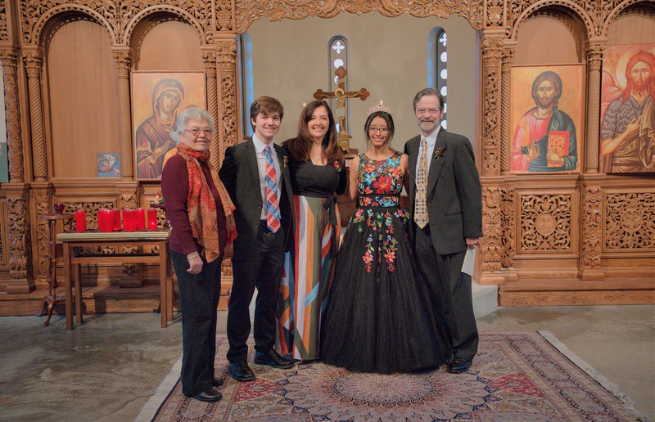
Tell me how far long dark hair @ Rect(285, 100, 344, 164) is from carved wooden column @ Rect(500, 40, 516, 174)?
2375 mm

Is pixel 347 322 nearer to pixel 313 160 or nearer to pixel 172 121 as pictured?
pixel 313 160

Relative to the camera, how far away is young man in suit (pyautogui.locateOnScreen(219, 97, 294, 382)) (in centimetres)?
317

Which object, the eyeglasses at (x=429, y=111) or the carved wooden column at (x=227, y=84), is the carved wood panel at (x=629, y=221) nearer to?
the eyeglasses at (x=429, y=111)

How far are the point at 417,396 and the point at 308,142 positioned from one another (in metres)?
1.72

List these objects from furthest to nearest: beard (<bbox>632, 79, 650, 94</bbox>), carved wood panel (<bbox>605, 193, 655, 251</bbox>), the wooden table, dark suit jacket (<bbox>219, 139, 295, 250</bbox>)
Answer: carved wood panel (<bbox>605, 193, 655, 251</bbox>)
beard (<bbox>632, 79, 650, 94</bbox>)
the wooden table
dark suit jacket (<bbox>219, 139, 295, 250</bbox>)

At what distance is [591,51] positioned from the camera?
5.05 metres

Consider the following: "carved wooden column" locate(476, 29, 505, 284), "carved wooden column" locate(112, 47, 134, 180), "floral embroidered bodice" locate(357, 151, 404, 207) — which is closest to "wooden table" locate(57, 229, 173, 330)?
"carved wooden column" locate(112, 47, 134, 180)

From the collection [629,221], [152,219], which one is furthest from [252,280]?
[629,221]

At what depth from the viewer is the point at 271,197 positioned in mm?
3217

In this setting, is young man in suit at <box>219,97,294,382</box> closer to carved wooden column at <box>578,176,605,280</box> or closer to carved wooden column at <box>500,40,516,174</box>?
carved wooden column at <box>500,40,516,174</box>

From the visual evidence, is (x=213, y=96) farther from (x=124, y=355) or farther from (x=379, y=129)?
(x=124, y=355)

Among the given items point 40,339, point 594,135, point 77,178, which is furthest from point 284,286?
point 594,135

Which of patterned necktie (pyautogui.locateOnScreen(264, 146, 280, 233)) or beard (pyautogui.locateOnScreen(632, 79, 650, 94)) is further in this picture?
beard (pyautogui.locateOnScreen(632, 79, 650, 94))

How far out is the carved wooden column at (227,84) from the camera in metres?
4.93
